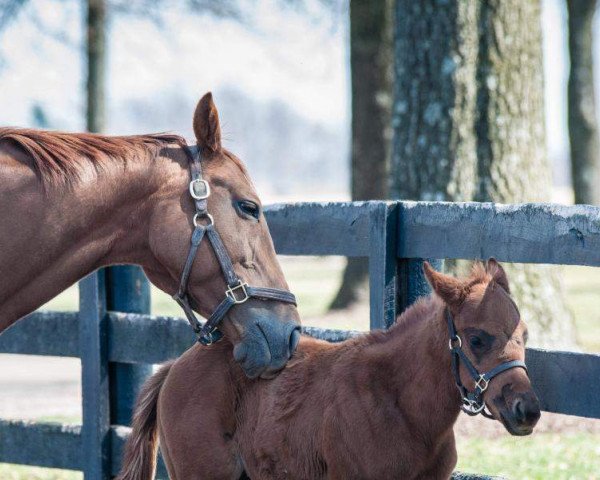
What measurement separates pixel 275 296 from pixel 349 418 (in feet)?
2.00

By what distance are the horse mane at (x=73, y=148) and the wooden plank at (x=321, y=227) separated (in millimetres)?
1052

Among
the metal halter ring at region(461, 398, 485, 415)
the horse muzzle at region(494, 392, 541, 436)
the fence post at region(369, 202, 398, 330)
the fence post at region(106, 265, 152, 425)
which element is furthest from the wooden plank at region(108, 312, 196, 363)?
the horse muzzle at region(494, 392, 541, 436)

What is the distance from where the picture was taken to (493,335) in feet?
11.8

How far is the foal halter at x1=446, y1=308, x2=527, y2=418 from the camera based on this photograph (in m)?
3.54

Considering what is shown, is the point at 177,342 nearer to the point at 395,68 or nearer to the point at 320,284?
the point at 395,68

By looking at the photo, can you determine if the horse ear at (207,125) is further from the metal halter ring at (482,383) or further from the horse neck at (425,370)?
the metal halter ring at (482,383)

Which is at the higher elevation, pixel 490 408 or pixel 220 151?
pixel 220 151

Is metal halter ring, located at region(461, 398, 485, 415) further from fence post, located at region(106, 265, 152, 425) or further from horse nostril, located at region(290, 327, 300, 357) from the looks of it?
fence post, located at region(106, 265, 152, 425)

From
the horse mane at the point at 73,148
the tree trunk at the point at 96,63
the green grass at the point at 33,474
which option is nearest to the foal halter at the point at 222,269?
the horse mane at the point at 73,148

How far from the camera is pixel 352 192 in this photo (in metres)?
13.5

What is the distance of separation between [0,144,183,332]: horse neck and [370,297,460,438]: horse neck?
43.3 inches

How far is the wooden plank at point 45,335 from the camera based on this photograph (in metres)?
5.61

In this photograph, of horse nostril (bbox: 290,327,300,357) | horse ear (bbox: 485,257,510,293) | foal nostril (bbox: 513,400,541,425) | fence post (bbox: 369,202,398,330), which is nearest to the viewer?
foal nostril (bbox: 513,400,541,425)

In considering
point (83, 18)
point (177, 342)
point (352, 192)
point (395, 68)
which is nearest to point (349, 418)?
point (177, 342)
